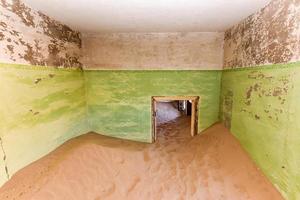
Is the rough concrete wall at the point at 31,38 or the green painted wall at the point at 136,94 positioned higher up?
the rough concrete wall at the point at 31,38

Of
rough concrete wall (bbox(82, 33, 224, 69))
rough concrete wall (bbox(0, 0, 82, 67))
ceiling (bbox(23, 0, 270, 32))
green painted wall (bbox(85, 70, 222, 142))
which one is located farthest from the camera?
green painted wall (bbox(85, 70, 222, 142))

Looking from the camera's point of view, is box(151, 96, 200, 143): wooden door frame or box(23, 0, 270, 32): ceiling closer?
box(23, 0, 270, 32): ceiling

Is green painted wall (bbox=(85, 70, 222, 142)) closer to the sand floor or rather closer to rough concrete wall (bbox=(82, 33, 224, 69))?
rough concrete wall (bbox=(82, 33, 224, 69))

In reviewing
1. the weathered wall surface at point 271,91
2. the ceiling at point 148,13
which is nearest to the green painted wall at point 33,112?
the ceiling at point 148,13

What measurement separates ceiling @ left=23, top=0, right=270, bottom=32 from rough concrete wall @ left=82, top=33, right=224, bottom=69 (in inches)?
20.2

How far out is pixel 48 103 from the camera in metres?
3.56

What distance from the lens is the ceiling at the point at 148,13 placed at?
2799mm

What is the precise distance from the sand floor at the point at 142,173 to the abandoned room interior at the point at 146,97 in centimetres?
2

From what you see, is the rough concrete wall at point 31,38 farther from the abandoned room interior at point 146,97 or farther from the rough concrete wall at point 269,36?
the rough concrete wall at point 269,36

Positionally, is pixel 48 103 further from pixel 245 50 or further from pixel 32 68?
pixel 245 50

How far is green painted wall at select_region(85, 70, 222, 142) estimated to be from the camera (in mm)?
5035

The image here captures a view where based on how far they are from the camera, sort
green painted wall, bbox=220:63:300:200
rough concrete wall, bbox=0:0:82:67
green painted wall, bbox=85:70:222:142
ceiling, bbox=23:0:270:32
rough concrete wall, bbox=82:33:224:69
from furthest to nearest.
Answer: green painted wall, bbox=85:70:222:142
rough concrete wall, bbox=82:33:224:69
ceiling, bbox=23:0:270:32
rough concrete wall, bbox=0:0:82:67
green painted wall, bbox=220:63:300:200

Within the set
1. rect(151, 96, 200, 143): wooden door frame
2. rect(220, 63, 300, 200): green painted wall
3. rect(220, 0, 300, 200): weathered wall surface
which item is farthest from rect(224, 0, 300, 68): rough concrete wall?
rect(151, 96, 200, 143): wooden door frame

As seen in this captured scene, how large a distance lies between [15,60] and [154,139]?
3.81m
